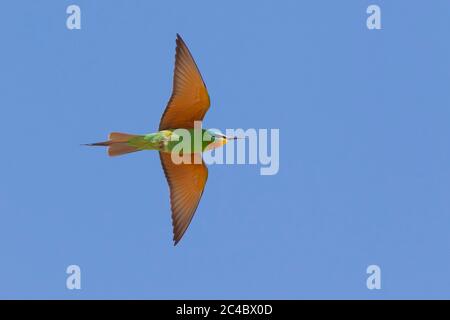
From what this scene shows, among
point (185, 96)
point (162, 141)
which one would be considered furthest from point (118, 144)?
point (185, 96)

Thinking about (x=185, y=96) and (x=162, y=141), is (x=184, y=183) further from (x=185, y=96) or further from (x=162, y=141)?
(x=185, y=96)

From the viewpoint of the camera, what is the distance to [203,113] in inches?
376

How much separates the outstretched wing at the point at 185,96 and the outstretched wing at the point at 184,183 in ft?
1.21

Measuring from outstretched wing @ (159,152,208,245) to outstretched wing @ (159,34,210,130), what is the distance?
37cm

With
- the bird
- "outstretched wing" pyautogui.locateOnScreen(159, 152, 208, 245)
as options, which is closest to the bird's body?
the bird

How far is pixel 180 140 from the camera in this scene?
9.51 m

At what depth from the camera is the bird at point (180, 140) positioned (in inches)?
370

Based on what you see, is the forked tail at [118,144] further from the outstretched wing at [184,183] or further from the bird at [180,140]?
the outstretched wing at [184,183]

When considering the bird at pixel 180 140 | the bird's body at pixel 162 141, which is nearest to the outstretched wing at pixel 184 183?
the bird at pixel 180 140

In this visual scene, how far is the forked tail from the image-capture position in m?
9.33

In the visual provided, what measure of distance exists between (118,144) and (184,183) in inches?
27.9
